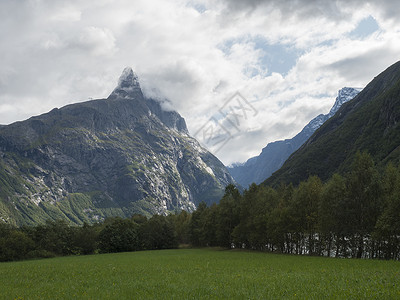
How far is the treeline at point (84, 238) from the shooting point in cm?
9849

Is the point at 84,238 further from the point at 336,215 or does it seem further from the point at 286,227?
the point at 336,215

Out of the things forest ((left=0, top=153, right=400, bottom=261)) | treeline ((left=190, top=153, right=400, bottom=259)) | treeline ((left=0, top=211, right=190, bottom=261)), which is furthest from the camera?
treeline ((left=0, top=211, right=190, bottom=261))

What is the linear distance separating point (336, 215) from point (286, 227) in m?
14.6

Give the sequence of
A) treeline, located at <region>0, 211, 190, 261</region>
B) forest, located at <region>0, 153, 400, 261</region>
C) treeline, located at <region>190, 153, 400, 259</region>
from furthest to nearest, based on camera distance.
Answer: treeline, located at <region>0, 211, 190, 261</region>
forest, located at <region>0, 153, 400, 261</region>
treeline, located at <region>190, 153, 400, 259</region>

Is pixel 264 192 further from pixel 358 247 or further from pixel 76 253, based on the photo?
pixel 76 253

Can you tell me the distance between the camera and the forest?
54.0 metres

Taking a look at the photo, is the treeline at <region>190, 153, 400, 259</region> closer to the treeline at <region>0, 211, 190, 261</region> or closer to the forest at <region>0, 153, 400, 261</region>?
the forest at <region>0, 153, 400, 261</region>

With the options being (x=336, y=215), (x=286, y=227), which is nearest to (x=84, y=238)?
(x=286, y=227)

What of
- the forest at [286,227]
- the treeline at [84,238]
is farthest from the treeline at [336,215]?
the treeline at [84,238]

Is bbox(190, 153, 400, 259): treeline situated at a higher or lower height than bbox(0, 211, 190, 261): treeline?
higher

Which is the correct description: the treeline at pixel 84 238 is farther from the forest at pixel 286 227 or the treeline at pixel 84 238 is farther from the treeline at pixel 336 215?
the treeline at pixel 336 215

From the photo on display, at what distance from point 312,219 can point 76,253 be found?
344ft

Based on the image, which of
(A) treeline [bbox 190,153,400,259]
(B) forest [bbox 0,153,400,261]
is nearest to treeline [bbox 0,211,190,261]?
(B) forest [bbox 0,153,400,261]

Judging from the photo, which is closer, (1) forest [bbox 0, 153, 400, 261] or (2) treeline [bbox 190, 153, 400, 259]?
(2) treeline [bbox 190, 153, 400, 259]
